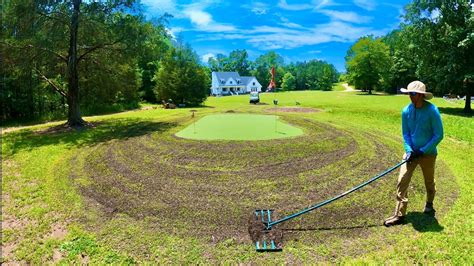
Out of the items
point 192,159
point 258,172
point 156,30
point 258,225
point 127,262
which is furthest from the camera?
point 156,30

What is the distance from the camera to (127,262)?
170 inches

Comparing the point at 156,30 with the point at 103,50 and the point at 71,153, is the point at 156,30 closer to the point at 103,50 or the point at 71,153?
the point at 103,50

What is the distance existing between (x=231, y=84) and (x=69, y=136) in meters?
72.4

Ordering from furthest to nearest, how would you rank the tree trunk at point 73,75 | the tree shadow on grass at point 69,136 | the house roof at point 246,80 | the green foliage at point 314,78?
the house roof at point 246,80, the green foliage at point 314,78, the tree trunk at point 73,75, the tree shadow on grass at point 69,136

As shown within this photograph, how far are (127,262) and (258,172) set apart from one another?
423 cm

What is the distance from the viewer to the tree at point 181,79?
100 ft

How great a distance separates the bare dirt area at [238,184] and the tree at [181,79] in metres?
19.8

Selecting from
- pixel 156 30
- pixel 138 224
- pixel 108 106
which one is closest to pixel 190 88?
pixel 108 106

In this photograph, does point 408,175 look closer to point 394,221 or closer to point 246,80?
point 394,221

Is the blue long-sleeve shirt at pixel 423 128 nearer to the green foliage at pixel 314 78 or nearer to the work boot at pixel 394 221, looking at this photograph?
the work boot at pixel 394 221

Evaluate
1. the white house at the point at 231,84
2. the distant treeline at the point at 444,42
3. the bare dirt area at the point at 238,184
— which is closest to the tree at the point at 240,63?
the white house at the point at 231,84

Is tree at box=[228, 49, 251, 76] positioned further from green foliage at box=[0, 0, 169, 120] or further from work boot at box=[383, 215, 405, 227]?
work boot at box=[383, 215, 405, 227]

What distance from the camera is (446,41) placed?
69.6ft

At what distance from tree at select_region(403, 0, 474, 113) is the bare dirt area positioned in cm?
1487
